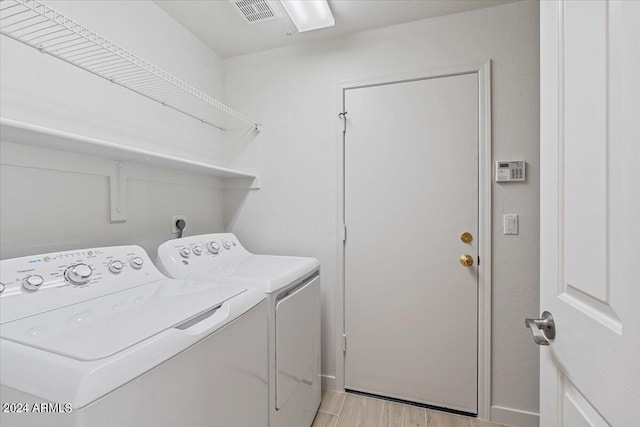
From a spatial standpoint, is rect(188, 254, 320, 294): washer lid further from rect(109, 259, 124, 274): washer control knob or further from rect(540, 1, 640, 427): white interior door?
rect(540, 1, 640, 427): white interior door

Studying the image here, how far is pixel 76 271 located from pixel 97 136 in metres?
0.71

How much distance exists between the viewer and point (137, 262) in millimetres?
1252

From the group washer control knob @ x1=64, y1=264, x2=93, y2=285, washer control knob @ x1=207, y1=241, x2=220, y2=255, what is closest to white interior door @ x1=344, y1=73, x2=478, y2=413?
washer control knob @ x1=207, y1=241, x2=220, y2=255

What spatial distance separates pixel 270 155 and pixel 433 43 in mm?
1354

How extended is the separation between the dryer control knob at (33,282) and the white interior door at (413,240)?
5.11 ft

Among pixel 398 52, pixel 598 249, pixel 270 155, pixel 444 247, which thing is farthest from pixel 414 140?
pixel 598 249

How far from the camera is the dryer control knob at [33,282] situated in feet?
2.98

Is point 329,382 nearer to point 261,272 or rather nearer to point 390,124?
point 261,272

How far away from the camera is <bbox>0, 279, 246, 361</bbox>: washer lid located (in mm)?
627

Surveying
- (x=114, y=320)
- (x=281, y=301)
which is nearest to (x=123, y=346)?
(x=114, y=320)

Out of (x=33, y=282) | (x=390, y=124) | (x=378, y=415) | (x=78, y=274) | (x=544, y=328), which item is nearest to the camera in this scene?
(x=544, y=328)

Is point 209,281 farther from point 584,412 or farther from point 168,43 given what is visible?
point 168,43

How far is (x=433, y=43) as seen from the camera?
182 cm

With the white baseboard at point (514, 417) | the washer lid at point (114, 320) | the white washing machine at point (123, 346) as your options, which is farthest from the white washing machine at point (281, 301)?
the white baseboard at point (514, 417)
